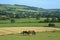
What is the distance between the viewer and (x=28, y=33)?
28.2 meters

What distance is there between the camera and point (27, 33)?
28.3 meters

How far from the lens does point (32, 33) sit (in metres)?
28.6

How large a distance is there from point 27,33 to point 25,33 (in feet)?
1.11

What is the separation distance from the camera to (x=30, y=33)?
92.8ft

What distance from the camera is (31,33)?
28.5m

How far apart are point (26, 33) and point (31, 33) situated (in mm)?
887

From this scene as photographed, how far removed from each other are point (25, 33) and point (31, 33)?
1050 millimetres

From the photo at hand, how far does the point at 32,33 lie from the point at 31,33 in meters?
0.21

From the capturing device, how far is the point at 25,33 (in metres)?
28.2

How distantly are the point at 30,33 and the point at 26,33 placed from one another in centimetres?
68

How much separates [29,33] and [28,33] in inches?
6.7

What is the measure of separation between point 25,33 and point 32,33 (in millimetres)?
1251

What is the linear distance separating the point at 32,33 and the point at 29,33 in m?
0.68
